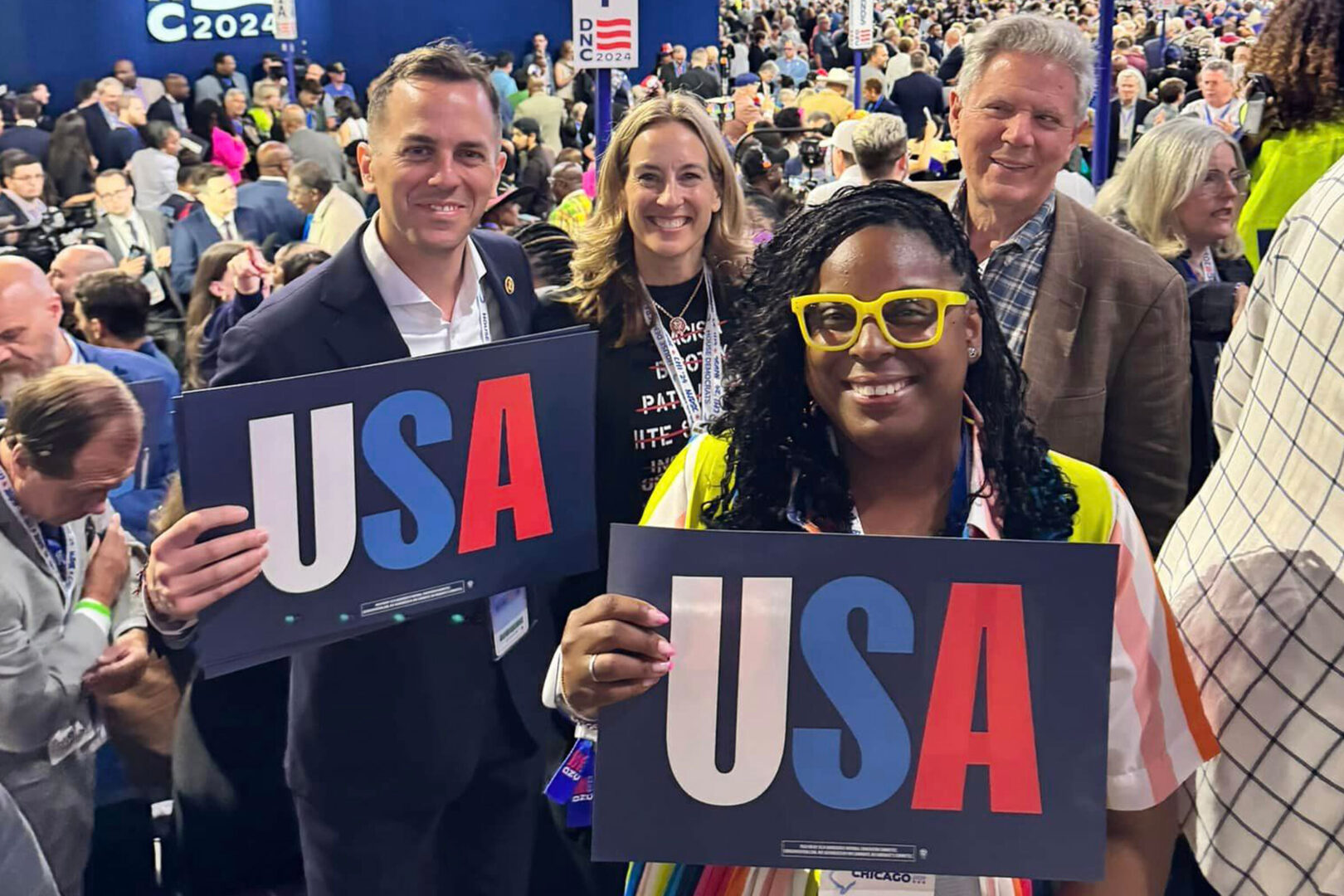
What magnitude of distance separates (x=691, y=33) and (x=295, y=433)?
740 inches

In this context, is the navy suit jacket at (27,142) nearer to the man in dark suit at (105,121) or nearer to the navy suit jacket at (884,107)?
the man in dark suit at (105,121)

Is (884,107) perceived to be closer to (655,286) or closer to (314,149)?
(314,149)

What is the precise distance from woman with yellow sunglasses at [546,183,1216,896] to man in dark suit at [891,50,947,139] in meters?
10.1

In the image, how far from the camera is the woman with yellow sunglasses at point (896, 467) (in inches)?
57.9

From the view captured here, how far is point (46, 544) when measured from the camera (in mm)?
2506

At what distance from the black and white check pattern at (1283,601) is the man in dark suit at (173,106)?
12.2 m

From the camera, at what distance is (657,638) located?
1.44 metres

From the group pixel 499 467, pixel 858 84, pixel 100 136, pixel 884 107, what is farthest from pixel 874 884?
pixel 858 84

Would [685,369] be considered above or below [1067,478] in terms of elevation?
below

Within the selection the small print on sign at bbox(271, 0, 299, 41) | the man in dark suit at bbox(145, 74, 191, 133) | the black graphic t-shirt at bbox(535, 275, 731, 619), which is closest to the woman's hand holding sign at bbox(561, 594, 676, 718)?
the black graphic t-shirt at bbox(535, 275, 731, 619)

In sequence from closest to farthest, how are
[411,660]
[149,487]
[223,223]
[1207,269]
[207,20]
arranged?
[411,660]
[149,487]
[1207,269]
[223,223]
[207,20]

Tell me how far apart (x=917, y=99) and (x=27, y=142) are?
6.79 m

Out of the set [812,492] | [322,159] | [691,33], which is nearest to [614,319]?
[812,492]

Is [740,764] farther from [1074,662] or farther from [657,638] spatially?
[1074,662]
